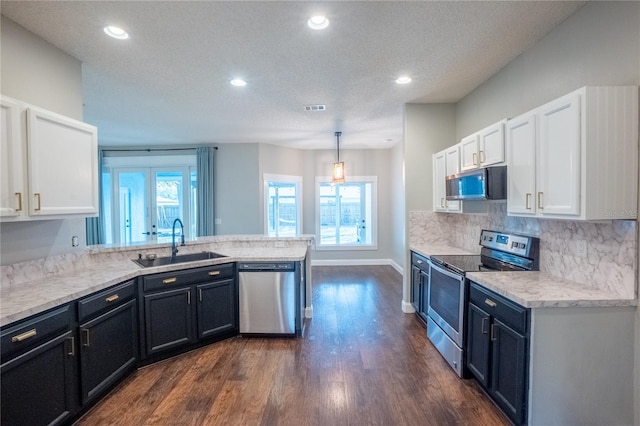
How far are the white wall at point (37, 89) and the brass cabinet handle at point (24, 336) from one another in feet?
2.53

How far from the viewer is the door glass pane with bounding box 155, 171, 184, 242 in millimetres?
6742

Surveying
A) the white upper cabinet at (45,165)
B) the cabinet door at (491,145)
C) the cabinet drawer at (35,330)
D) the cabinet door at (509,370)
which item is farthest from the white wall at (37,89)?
the cabinet door at (491,145)

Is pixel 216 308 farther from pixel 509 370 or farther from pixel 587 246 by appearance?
pixel 587 246

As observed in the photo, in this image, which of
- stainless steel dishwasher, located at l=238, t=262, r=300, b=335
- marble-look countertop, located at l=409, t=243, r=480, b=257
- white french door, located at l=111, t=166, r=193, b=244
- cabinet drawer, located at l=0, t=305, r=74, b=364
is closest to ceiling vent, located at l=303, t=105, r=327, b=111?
stainless steel dishwasher, located at l=238, t=262, r=300, b=335

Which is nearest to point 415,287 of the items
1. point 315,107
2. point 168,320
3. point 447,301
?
point 447,301

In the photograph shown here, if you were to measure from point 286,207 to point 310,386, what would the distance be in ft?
16.5

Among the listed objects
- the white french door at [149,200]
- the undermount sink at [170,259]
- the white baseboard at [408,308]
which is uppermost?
the white french door at [149,200]

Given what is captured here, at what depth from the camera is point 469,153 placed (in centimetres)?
312

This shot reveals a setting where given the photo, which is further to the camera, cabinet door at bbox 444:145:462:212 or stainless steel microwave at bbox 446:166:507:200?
cabinet door at bbox 444:145:462:212

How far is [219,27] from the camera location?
2252 millimetres

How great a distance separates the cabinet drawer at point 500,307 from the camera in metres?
1.88

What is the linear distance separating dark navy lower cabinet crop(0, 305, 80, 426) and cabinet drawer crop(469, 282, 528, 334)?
289 cm

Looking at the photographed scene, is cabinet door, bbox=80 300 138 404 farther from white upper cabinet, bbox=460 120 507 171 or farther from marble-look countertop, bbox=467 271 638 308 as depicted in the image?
white upper cabinet, bbox=460 120 507 171

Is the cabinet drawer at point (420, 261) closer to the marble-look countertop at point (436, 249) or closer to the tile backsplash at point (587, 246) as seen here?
the marble-look countertop at point (436, 249)
